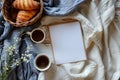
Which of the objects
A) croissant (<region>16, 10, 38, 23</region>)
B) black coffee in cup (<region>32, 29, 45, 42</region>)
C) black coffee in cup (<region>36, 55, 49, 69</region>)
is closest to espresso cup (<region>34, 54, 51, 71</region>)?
black coffee in cup (<region>36, 55, 49, 69</region>)

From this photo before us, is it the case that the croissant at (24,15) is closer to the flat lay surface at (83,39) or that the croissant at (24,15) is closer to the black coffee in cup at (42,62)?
the flat lay surface at (83,39)

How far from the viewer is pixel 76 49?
1.47 m

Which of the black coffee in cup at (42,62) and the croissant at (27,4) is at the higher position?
the croissant at (27,4)

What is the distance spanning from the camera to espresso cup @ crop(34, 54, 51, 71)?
1.40m

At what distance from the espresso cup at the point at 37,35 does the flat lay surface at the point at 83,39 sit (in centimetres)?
2

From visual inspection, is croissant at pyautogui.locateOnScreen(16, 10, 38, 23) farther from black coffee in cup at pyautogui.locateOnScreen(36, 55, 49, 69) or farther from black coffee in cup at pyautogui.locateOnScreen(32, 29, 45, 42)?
black coffee in cup at pyautogui.locateOnScreen(36, 55, 49, 69)

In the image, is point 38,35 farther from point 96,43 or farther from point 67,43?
point 96,43

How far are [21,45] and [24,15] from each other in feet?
0.53

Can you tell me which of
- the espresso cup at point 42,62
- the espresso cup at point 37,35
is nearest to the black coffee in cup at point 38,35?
the espresso cup at point 37,35

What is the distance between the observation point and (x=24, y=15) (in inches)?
56.7

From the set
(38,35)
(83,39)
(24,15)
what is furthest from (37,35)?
(83,39)

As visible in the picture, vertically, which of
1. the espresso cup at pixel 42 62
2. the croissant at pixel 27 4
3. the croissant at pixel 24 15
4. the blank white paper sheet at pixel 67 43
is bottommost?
the espresso cup at pixel 42 62

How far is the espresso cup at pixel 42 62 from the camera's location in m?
1.40

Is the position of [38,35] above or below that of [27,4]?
below
